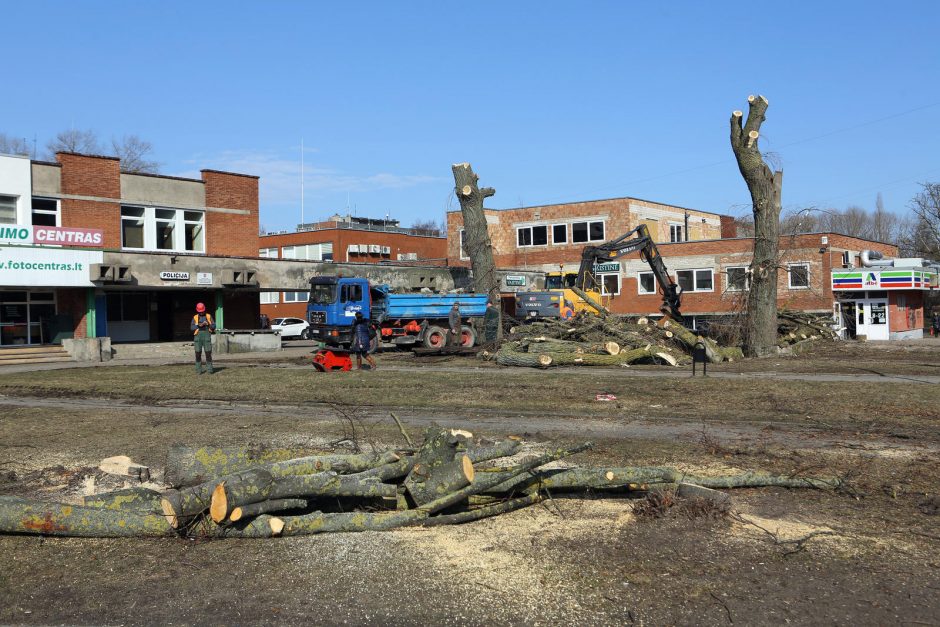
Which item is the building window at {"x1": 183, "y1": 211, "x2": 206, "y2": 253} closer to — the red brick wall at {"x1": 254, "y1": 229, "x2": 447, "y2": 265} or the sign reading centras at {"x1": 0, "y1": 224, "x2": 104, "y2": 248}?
the sign reading centras at {"x1": 0, "y1": 224, "x2": 104, "y2": 248}

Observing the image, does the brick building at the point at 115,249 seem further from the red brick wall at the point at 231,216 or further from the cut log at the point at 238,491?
the cut log at the point at 238,491

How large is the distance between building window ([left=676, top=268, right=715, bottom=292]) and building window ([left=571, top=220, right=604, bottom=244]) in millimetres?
6609

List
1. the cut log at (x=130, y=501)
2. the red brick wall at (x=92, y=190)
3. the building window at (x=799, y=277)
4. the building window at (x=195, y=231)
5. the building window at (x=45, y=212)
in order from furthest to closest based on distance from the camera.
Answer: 1. the building window at (x=799, y=277)
2. the building window at (x=195, y=231)
3. the red brick wall at (x=92, y=190)
4. the building window at (x=45, y=212)
5. the cut log at (x=130, y=501)

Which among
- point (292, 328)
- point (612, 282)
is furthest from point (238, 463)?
point (612, 282)

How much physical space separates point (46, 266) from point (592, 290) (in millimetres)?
21887

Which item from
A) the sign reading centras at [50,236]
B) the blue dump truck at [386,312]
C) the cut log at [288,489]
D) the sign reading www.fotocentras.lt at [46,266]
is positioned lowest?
the cut log at [288,489]

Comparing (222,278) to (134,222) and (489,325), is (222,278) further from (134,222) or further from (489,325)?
(489,325)

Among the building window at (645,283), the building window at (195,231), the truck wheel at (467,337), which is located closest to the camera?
the truck wheel at (467,337)

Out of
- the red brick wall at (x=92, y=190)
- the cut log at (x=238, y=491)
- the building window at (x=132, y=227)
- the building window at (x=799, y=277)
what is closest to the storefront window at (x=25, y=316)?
the red brick wall at (x=92, y=190)

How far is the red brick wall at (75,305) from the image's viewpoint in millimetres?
32438

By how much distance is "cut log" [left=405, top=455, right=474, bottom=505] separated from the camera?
6574 mm

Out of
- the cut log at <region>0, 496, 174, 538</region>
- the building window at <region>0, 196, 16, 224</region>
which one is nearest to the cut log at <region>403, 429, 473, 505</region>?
the cut log at <region>0, 496, 174, 538</region>

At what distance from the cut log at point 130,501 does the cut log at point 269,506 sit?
75 cm

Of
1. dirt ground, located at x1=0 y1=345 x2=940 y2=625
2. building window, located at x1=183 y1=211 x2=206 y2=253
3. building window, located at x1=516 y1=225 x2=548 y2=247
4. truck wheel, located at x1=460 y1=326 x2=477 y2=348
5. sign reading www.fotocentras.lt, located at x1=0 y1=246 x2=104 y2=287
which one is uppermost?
building window, located at x1=516 y1=225 x2=548 y2=247
